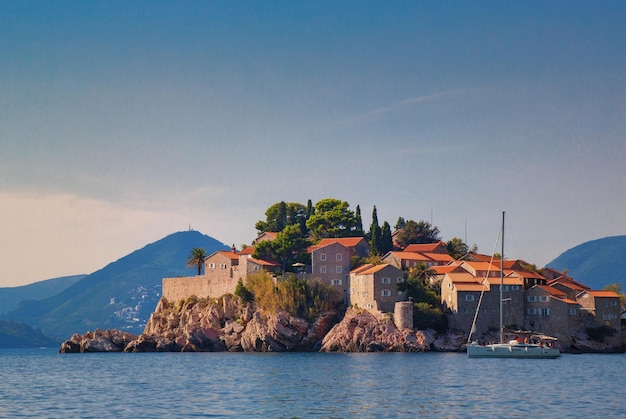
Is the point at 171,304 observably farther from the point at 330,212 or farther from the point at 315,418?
the point at 315,418

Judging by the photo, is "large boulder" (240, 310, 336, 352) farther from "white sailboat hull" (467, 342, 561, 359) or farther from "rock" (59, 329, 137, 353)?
"white sailboat hull" (467, 342, 561, 359)

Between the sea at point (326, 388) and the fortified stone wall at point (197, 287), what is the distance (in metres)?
25.8

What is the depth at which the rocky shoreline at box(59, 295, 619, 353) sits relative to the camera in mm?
98375

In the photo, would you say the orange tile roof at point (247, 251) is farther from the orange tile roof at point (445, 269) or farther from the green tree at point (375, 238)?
the orange tile roof at point (445, 269)

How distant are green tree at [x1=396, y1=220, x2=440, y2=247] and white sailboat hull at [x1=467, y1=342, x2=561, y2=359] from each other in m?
39.2

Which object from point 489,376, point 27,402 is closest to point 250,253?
point 489,376

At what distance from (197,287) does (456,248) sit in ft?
121

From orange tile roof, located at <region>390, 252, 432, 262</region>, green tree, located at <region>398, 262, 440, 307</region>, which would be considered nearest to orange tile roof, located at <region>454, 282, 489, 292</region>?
green tree, located at <region>398, 262, 440, 307</region>

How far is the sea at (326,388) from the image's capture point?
1797 inches

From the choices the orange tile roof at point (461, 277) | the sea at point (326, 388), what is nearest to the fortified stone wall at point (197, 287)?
the sea at point (326, 388)

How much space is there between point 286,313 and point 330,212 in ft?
81.2

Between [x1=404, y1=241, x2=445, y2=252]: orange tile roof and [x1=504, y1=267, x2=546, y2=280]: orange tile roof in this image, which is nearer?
[x1=504, y1=267, x2=546, y2=280]: orange tile roof

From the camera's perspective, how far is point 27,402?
52344 mm

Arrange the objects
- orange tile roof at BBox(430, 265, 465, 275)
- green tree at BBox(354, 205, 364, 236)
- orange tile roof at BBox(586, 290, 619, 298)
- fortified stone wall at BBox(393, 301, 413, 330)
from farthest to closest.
→ 1. green tree at BBox(354, 205, 364, 236)
2. orange tile roof at BBox(430, 265, 465, 275)
3. orange tile roof at BBox(586, 290, 619, 298)
4. fortified stone wall at BBox(393, 301, 413, 330)
